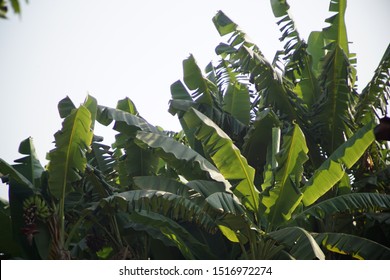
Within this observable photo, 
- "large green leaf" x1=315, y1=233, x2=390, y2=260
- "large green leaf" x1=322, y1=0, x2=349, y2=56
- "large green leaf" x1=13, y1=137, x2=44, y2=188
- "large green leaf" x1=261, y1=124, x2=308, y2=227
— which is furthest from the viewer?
"large green leaf" x1=322, y1=0, x2=349, y2=56

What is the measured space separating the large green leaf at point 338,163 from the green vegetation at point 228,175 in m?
0.01

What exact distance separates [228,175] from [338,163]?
46.9 inches

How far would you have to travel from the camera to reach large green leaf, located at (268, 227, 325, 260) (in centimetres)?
630

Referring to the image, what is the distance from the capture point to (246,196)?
7.30 m

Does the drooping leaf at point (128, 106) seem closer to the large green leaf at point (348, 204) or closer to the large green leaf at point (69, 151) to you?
the large green leaf at point (69, 151)

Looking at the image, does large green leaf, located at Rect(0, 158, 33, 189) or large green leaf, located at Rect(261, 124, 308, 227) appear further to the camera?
large green leaf, located at Rect(0, 158, 33, 189)

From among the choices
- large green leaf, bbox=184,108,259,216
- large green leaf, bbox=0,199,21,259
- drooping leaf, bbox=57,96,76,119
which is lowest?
large green leaf, bbox=0,199,21,259

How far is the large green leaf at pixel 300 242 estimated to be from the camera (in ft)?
20.7

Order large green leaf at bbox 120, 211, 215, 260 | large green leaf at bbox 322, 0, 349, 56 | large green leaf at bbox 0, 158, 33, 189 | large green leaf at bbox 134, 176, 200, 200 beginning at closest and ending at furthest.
Answer: 1. large green leaf at bbox 134, 176, 200, 200
2. large green leaf at bbox 0, 158, 33, 189
3. large green leaf at bbox 120, 211, 215, 260
4. large green leaf at bbox 322, 0, 349, 56

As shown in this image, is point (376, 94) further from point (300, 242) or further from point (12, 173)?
point (12, 173)

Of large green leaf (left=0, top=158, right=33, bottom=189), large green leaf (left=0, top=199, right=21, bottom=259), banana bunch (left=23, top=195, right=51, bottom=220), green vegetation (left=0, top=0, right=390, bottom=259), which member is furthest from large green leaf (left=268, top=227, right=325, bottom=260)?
large green leaf (left=0, top=199, right=21, bottom=259)

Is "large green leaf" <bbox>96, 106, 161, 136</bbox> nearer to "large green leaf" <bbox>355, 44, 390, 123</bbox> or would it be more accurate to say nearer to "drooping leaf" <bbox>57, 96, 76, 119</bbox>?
"drooping leaf" <bbox>57, 96, 76, 119</bbox>

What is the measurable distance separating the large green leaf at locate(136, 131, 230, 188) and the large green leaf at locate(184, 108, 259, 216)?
12 cm

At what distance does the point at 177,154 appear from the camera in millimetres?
7133
